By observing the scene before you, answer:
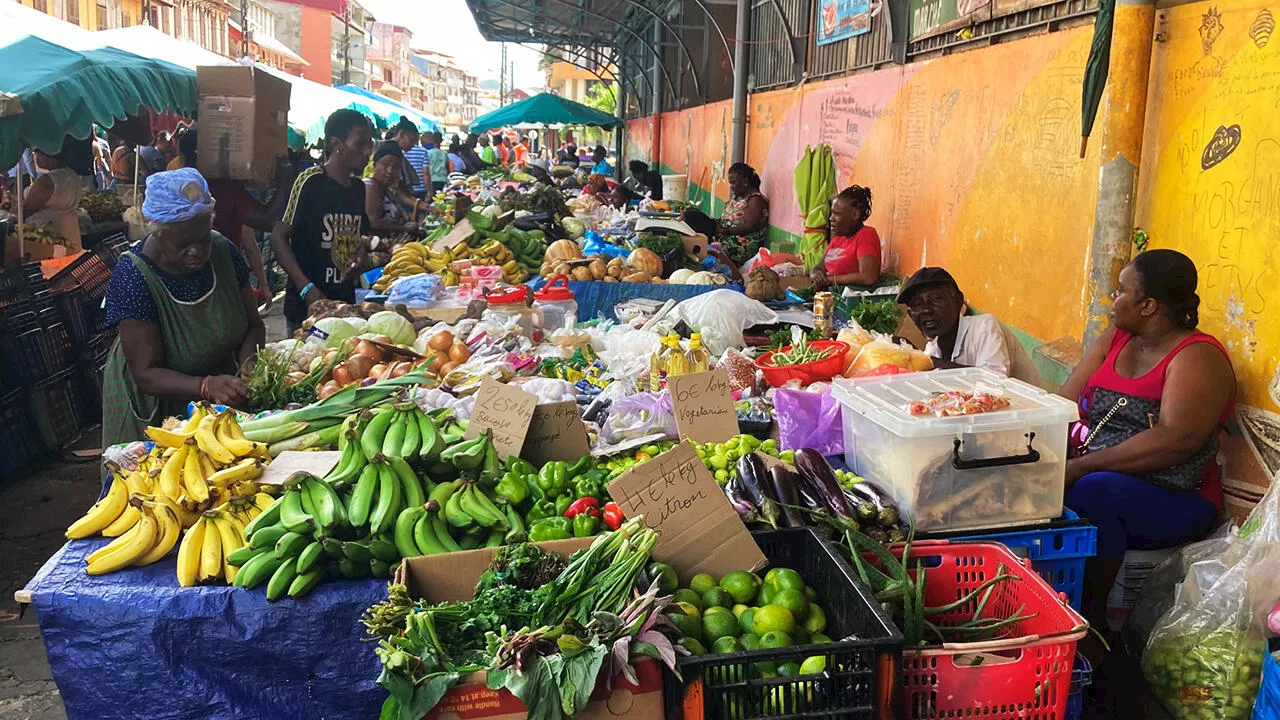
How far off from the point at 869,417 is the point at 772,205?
9310 mm

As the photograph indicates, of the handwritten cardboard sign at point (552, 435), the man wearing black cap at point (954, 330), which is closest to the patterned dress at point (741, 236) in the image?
the man wearing black cap at point (954, 330)

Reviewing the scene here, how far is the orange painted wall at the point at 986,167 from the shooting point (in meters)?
4.71

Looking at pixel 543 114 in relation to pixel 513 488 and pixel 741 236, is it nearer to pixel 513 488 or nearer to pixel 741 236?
pixel 741 236

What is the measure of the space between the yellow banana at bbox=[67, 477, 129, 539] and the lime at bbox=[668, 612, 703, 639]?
1.87 metres

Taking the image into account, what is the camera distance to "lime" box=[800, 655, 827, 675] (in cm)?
196

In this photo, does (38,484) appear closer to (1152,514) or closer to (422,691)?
(422,691)

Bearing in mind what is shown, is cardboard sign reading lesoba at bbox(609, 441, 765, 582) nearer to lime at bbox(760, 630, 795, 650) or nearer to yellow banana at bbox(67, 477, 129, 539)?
lime at bbox(760, 630, 795, 650)

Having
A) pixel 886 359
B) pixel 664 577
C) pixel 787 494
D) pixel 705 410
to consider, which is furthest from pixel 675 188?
pixel 664 577

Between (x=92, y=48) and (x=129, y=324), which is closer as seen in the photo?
(x=129, y=324)

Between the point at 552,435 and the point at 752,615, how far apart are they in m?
1.32

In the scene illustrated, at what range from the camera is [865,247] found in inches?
280

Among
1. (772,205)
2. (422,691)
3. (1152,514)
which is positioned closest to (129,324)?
(422,691)

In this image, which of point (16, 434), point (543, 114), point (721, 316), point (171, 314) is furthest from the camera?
A: point (543, 114)

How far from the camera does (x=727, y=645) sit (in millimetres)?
2098
